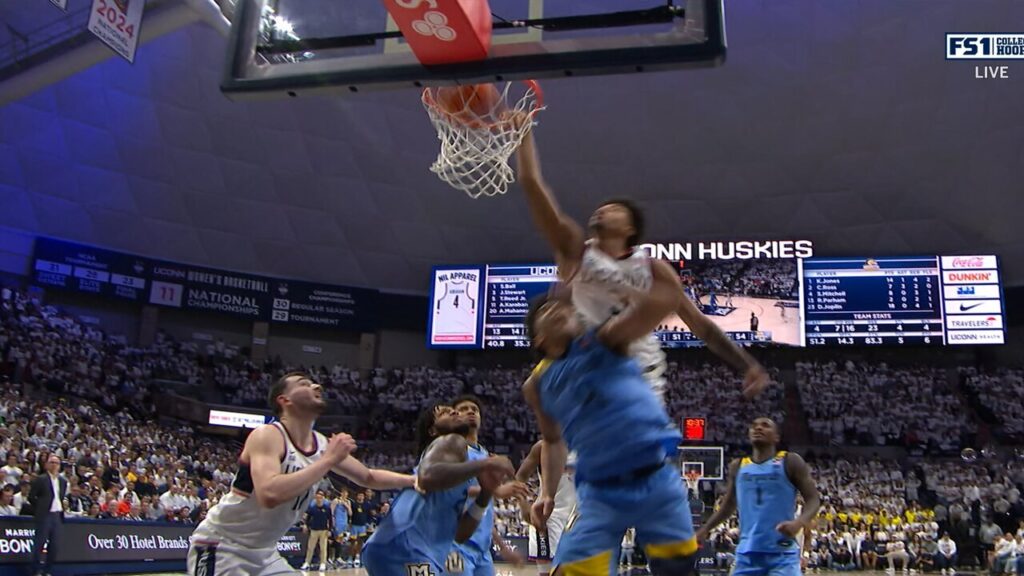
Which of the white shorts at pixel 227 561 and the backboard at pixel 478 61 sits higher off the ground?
the backboard at pixel 478 61

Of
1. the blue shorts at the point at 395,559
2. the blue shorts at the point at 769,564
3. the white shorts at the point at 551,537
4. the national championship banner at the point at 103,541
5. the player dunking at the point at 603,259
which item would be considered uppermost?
the player dunking at the point at 603,259

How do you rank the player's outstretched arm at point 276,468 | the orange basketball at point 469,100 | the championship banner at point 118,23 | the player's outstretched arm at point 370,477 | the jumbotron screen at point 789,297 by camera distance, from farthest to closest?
the jumbotron screen at point 789,297 < the championship banner at point 118,23 < the orange basketball at point 469,100 < the player's outstretched arm at point 370,477 < the player's outstretched arm at point 276,468

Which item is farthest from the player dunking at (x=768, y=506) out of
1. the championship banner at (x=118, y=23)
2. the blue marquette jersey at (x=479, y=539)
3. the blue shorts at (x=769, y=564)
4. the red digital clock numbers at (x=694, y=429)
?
the championship banner at (x=118, y=23)

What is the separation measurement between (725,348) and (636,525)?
1181 millimetres

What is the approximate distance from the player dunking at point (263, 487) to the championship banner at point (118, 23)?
45.3ft

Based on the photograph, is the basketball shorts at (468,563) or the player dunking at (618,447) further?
the basketball shorts at (468,563)

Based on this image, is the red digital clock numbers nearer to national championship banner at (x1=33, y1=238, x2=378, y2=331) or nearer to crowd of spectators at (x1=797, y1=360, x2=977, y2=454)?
crowd of spectators at (x1=797, y1=360, x2=977, y2=454)

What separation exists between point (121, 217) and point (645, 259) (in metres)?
29.6

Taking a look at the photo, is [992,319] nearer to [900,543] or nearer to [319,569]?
[900,543]

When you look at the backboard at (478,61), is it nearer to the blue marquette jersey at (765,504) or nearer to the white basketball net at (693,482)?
the blue marquette jersey at (765,504)

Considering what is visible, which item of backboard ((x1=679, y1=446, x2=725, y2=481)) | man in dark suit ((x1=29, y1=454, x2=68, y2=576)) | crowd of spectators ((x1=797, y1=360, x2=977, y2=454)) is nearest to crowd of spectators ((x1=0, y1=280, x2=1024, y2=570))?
crowd of spectators ((x1=797, y1=360, x2=977, y2=454))

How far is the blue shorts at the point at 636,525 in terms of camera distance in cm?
328

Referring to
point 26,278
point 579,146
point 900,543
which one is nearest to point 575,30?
point 900,543

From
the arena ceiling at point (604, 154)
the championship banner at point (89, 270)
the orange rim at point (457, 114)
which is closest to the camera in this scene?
the orange rim at point (457, 114)
